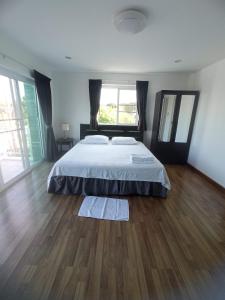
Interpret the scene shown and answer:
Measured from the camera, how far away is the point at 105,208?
221cm

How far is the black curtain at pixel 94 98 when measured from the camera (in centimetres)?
427

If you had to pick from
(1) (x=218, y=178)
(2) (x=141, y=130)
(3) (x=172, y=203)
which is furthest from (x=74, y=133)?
(1) (x=218, y=178)

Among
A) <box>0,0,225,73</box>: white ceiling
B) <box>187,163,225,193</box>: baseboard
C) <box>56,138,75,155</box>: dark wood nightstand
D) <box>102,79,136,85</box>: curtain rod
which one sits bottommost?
<box>187,163,225,193</box>: baseboard

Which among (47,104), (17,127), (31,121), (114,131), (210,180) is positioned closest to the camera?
(17,127)

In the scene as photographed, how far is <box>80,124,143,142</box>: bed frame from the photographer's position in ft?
14.7

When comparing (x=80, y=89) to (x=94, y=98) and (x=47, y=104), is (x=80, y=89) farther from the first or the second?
(x=47, y=104)

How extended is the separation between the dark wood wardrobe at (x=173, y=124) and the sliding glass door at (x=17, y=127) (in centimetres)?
312

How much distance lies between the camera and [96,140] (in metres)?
3.86

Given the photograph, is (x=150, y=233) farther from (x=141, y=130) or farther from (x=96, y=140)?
(x=141, y=130)

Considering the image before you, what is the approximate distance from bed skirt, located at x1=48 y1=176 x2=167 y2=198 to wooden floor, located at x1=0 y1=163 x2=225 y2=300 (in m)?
0.15

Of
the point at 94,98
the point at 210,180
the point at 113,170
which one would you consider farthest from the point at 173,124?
the point at 113,170

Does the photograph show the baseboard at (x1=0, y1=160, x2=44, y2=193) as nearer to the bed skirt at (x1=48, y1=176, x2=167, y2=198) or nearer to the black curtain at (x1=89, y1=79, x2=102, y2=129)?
the bed skirt at (x1=48, y1=176, x2=167, y2=198)

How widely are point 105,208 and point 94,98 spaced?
126 inches

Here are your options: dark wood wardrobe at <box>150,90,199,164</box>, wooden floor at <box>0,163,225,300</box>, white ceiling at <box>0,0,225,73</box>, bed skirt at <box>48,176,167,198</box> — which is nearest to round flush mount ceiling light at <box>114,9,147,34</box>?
white ceiling at <box>0,0,225,73</box>
